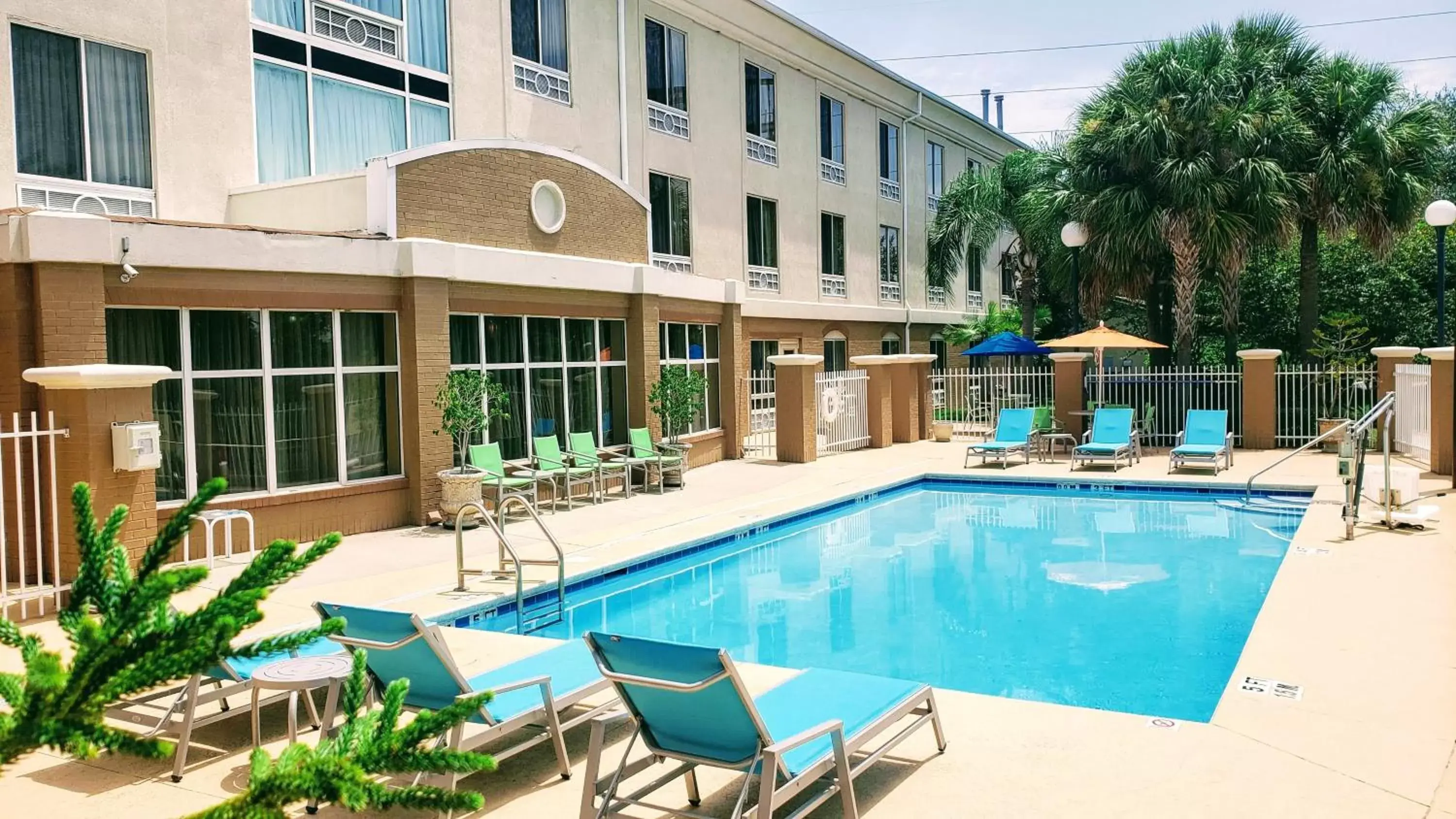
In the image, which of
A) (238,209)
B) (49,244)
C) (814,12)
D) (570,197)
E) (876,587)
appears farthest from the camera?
(814,12)

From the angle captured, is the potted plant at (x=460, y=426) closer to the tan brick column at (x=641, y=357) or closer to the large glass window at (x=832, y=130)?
the tan brick column at (x=641, y=357)

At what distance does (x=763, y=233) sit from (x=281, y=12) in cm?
1347

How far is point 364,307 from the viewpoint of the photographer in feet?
42.3

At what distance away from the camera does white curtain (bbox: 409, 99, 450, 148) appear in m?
16.4

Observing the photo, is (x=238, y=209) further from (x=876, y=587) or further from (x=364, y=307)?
(x=876, y=587)

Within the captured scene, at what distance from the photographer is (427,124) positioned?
16688 millimetres

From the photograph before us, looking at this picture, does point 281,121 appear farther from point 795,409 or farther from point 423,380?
point 795,409

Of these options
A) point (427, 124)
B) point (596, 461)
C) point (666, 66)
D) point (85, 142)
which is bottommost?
point (596, 461)

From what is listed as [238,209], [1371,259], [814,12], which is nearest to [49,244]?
[238,209]

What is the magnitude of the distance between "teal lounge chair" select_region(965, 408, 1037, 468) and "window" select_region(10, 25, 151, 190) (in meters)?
14.0

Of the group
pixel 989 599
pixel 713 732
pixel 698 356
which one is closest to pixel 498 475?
pixel 989 599

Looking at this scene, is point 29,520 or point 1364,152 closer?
point 29,520

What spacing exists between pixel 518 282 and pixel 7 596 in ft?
24.9

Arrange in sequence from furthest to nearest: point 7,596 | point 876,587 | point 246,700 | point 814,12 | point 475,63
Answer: point 814,12 < point 475,63 < point 876,587 < point 7,596 < point 246,700
